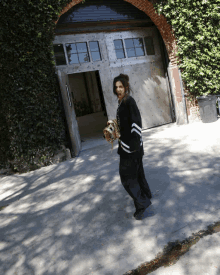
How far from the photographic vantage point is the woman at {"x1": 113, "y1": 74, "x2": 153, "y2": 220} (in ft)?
8.91

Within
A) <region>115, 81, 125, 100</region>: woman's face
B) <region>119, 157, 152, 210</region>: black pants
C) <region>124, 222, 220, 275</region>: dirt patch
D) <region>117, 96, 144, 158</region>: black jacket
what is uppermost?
<region>115, 81, 125, 100</region>: woman's face

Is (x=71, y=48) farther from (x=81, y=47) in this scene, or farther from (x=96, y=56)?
(x=96, y=56)

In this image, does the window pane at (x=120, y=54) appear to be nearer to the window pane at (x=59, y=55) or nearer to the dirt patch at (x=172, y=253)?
the window pane at (x=59, y=55)

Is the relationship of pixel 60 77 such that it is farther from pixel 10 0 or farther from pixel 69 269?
pixel 69 269

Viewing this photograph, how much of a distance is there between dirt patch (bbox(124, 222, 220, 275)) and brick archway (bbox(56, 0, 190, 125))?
5801 millimetres

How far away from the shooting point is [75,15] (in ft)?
22.6

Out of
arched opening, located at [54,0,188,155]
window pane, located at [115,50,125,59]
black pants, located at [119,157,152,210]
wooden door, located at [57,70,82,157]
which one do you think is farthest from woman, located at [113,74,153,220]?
window pane, located at [115,50,125,59]

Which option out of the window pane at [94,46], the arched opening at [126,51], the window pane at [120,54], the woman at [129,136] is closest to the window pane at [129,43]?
the arched opening at [126,51]

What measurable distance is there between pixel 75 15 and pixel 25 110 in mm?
3293

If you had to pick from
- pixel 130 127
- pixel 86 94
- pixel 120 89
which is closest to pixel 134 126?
pixel 130 127

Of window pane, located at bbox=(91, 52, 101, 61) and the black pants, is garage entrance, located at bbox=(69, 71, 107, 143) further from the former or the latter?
the black pants

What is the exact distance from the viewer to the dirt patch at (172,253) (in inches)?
87.4

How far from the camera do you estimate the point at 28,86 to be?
19.0ft

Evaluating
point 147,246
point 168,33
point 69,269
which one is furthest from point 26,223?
point 168,33
